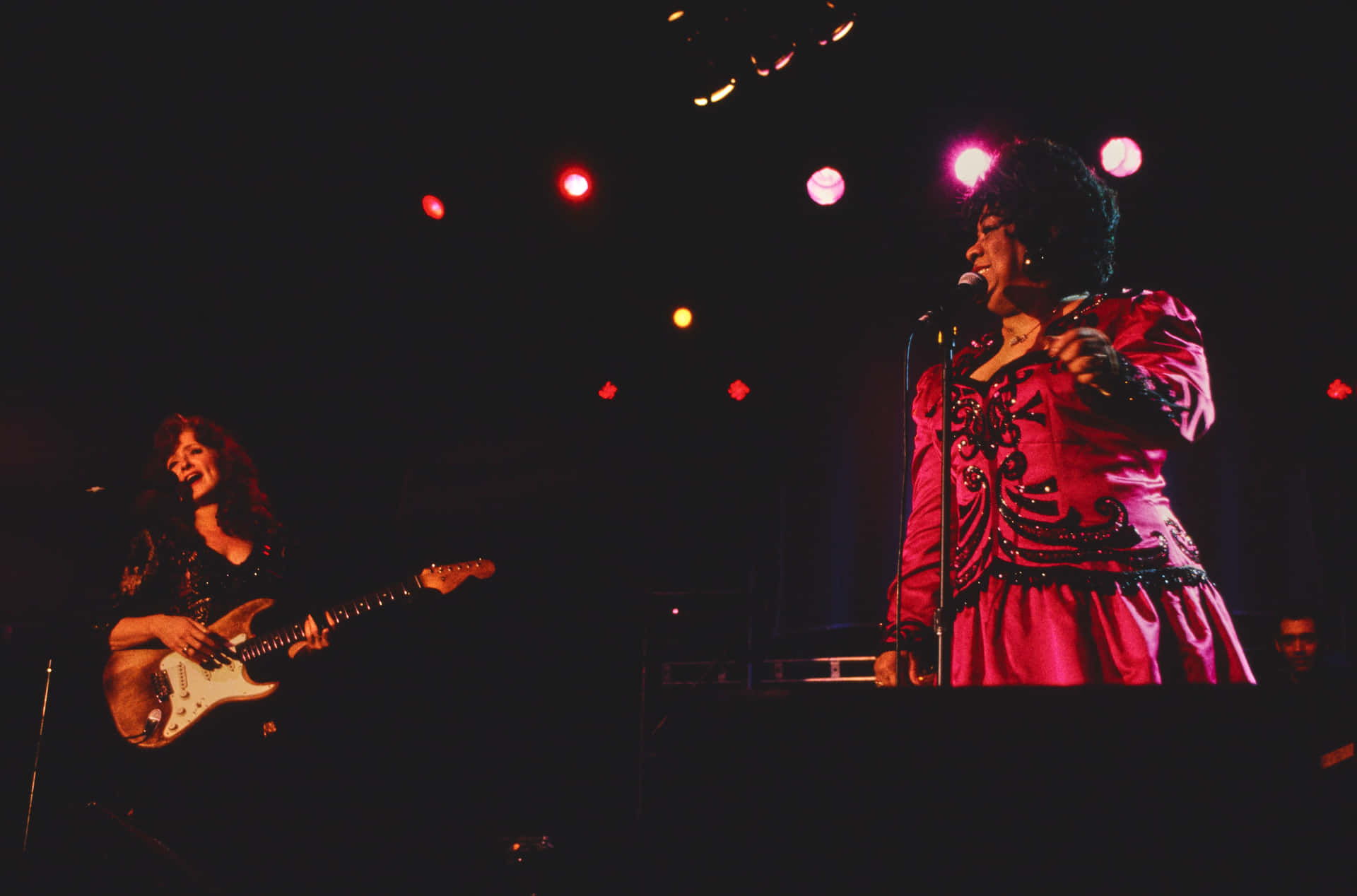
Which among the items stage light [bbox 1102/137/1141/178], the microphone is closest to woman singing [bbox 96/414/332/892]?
the microphone

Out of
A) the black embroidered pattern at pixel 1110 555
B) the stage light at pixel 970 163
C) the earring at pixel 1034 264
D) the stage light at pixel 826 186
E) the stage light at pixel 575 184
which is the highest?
the stage light at pixel 575 184

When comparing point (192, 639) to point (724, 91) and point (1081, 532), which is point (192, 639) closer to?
point (724, 91)

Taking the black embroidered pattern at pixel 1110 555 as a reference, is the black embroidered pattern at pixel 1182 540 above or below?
above

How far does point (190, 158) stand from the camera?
14.8 ft

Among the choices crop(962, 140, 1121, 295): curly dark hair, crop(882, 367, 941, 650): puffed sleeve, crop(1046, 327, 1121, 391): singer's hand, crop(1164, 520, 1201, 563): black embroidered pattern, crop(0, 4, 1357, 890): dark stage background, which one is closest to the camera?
crop(1046, 327, 1121, 391): singer's hand

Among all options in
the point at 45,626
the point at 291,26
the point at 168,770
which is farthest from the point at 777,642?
the point at 291,26

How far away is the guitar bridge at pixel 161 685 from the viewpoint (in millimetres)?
4398

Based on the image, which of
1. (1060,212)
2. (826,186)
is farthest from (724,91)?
(1060,212)

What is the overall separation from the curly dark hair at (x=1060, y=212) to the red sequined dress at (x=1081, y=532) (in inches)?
7.6

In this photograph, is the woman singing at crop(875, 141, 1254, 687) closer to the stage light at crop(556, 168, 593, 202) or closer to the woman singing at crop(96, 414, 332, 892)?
the stage light at crop(556, 168, 593, 202)

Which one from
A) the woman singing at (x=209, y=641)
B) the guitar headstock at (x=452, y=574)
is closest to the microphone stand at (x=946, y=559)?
the guitar headstock at (x=452, y=574)

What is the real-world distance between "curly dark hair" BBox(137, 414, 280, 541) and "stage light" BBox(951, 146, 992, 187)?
14.4 ft

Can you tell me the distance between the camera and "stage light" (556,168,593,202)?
209 inches

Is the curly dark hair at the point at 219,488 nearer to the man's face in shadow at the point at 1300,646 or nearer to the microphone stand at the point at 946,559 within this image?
the microphone stand at the point at 946,559
